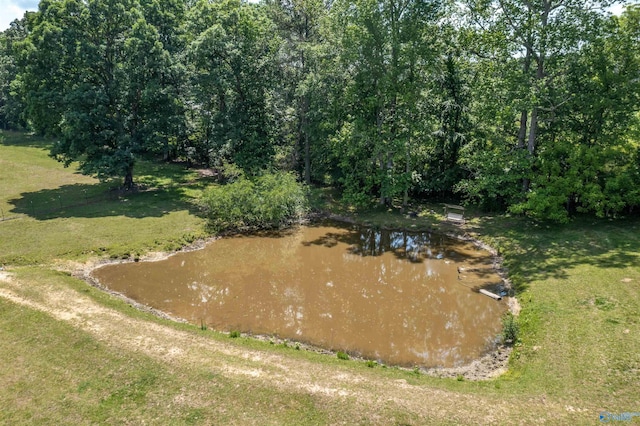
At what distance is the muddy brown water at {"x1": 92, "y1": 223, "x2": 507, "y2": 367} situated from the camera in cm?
1340

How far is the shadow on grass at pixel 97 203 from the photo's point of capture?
24.7m

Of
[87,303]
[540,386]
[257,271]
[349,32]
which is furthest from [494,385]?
[349,32]

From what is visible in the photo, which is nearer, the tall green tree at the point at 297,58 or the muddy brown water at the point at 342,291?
the muddy brown water at the point at 342,291

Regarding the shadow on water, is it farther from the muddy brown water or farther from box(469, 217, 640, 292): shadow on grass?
box(469, 217, 640, 292): shadow on grass

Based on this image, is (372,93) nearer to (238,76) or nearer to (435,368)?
(238,76)

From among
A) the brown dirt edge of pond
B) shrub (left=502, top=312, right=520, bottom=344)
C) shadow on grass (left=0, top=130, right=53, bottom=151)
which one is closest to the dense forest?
the brown dirt edge of pond

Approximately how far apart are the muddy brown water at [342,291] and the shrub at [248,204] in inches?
49.0

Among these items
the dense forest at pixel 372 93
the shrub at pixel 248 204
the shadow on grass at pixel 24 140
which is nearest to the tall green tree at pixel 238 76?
the dense forest at pixel 372 93

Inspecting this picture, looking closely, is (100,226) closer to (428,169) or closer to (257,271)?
(257,271)

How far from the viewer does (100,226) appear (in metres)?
22.4

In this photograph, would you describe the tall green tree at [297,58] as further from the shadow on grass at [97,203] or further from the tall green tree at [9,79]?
the tall green tree at [9,79]

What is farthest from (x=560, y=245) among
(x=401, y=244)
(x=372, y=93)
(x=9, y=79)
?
(x=9, y=79)

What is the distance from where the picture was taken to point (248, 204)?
75.4 ft

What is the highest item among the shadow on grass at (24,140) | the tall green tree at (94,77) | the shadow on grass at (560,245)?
the tall green tree at (94,77)
